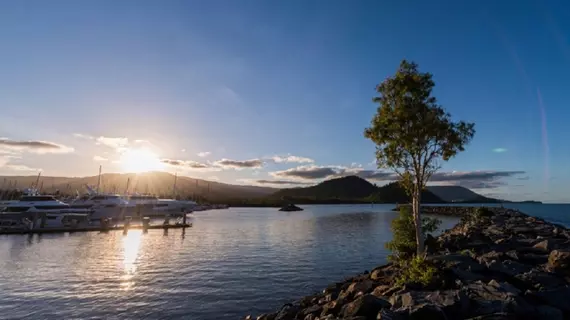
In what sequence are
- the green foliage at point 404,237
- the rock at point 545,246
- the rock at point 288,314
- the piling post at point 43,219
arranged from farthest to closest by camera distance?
the piling post at point 43,219 → the green foliage at point 404,237 → the rock at point 545,246 → the rock at point 288,314

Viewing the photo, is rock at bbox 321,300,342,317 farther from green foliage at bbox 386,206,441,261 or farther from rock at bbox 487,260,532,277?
green foliage at bbox 386,206,441,261

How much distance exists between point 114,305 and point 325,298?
545 inches

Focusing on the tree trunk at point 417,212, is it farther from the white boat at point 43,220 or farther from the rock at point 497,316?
the white boat at point 43,220

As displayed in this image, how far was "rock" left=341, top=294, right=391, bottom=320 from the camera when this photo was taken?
12077 mm

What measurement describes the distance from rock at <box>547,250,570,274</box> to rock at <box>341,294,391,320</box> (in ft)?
31.4

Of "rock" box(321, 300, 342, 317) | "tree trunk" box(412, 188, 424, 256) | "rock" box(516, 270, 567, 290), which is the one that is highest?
"tree trunk" box(412, 188, 424, 256)

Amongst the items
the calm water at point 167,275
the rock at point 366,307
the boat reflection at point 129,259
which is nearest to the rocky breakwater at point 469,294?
the rock at point 366,307

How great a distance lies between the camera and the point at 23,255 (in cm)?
4075

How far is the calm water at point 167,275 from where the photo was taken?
68.6 feet

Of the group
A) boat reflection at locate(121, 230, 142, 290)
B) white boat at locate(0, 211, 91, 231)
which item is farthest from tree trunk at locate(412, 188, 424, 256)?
white boat at locate(0, 211, 91, 231)

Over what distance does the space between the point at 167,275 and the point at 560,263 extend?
91.6 ft

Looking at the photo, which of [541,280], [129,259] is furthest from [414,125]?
[129,259]

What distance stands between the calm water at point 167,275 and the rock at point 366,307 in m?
8.94

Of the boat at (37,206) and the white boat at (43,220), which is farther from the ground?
the boat at (37,206)
